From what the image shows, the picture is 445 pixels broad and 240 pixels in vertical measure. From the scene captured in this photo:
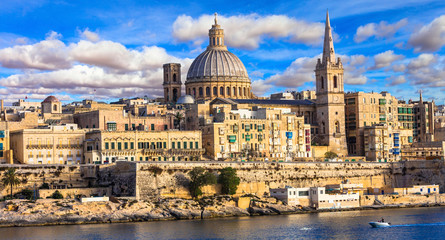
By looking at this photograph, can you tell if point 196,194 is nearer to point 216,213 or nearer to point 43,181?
point 216,213

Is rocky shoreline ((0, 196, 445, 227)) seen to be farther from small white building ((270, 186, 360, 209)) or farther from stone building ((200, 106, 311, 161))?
stone building ((200, 106, 311, 161))

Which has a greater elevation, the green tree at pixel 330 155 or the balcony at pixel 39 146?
the balcony at pixel 39 146

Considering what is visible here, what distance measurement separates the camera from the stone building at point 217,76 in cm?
10731

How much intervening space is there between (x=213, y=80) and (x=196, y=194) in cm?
4049

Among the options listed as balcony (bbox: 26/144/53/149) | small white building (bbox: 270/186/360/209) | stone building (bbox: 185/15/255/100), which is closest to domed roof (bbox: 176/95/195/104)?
stone building (bbox: 185/15/255/100)

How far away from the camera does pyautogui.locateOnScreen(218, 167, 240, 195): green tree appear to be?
7044 cm

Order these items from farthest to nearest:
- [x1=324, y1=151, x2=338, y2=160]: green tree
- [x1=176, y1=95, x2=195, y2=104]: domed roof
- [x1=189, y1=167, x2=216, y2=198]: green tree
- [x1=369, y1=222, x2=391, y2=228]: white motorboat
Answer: [x1=176, y1=95, x2=195, y2=104]: domed roof → [x1=324, y1=151, x2=338, y2=160]: green tree → [x1=189, y1=167, x2=216, y2=198]: green tree → [x1=369, y1=222, x2=391, y2=228]: white motorboat

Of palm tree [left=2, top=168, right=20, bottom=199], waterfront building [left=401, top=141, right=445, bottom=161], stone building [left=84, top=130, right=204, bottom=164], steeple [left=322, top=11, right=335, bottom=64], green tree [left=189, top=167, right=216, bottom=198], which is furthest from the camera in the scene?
steeple [left=322, top=11, right=335, bottom=64]

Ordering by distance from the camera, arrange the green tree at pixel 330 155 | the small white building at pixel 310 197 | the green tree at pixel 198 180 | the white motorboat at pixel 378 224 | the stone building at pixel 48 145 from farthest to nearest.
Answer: the green tree at pixel 330 155, the stone building at pixel 48 145, the small white building at pixel 310 197, the green tree at pixel 198 180, the white motorboat at pixel 378 224

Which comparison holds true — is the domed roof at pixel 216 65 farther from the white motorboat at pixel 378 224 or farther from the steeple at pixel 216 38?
the white motorboat at pixel 378 224

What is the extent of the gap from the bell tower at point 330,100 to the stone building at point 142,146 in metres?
22.9

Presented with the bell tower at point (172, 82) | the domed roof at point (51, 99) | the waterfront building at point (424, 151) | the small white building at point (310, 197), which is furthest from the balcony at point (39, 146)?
the waterfront building at point (424, 151)

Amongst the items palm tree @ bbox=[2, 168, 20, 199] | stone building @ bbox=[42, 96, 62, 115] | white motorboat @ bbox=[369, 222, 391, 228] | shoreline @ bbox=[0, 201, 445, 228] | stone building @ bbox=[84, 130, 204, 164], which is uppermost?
stone building @ bbox=[42, 96, 62, 115]

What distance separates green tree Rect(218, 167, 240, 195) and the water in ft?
18.9
